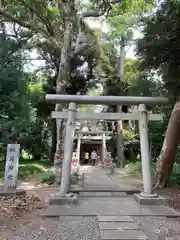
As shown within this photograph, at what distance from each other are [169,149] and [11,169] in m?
5.11

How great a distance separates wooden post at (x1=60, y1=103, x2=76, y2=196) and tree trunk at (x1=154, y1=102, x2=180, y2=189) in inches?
136

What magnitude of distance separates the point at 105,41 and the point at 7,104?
394 inches

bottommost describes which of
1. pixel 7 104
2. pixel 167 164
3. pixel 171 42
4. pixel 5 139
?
pixel 167 164

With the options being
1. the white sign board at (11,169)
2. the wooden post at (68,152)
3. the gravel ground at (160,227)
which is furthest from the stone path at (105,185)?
the gravel ground at (160,227)

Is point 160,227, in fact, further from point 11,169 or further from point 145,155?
point 11,169

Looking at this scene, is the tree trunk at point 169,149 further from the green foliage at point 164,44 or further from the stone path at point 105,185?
the green foliage at point 164,44

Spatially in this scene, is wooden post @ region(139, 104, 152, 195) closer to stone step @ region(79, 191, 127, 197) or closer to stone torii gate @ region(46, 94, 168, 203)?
stone torii gate @ region(46, 94, 168, 203)

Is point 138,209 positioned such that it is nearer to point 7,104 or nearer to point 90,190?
point 90,190

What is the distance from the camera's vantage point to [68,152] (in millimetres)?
7039

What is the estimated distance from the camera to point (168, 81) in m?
9.62

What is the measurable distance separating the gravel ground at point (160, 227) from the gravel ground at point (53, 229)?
2.82ft

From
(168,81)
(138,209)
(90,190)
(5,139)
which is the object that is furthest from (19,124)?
(138,209)

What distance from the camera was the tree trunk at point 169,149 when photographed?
851 cm

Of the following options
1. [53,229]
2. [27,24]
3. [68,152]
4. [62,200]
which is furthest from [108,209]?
[27,24]
